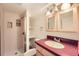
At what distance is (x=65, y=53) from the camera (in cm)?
136

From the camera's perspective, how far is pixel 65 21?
1451 mm

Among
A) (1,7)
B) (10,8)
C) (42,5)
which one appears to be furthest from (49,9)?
(1,7)

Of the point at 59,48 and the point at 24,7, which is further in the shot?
the point at 24,7

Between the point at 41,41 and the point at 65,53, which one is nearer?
the point at 65,53

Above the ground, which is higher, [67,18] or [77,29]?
[67,18]

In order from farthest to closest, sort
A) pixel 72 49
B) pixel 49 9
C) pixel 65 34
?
pixel 49 9, pixel 65 34, pixel 72 49

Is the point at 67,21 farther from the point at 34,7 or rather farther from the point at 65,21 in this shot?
the point at 34,7

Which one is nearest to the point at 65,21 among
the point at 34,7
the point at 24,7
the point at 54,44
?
the point at 54,44

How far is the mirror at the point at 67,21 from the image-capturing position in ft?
4.56

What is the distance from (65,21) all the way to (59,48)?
330 millimetres

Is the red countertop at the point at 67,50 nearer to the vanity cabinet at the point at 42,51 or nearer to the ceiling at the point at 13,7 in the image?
the vanity cabinet at the point at 42,51

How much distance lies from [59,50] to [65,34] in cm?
20

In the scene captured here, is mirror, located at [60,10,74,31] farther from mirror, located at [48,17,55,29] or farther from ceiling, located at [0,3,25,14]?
ceiling, located at [0,3,25,14]

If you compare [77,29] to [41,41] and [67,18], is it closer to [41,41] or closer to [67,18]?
[67,18]
